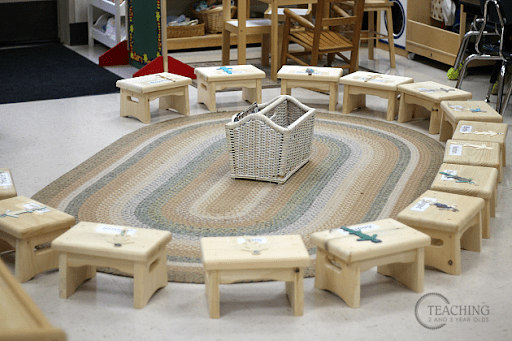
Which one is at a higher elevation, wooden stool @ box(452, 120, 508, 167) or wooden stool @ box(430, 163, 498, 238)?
wooden stool @ box(452, 120, 508, 167)

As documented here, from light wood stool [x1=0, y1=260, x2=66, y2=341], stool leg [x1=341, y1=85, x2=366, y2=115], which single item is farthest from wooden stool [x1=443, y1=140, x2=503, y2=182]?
light wood stool [x1=0, y1=260, x2=66, y2=341]

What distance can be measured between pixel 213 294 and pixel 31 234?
790mm

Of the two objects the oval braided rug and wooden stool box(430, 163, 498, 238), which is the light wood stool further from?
wooden stool box(430, 163, 498, 238)

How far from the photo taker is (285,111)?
398cm

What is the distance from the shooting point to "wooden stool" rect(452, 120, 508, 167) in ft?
11.7

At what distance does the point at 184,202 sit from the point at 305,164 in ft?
2.93

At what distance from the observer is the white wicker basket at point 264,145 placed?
3443mm

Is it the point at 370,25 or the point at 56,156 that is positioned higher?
the point at 370,25

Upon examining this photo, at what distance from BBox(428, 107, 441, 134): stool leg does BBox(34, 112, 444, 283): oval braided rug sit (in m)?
0.09

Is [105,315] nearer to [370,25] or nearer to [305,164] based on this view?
[305,164]

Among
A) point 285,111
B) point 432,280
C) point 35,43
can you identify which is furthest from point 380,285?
point 35,43

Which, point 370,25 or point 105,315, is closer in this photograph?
point 105,315

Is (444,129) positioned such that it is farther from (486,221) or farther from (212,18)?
(212,18)

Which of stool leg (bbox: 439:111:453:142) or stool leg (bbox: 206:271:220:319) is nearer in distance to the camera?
stool leg (bbox: 206:271:220:319)
